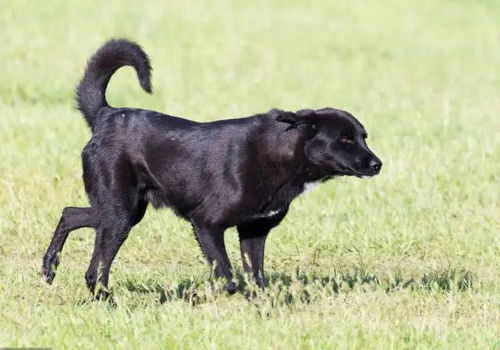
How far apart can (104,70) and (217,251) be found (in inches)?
63.8

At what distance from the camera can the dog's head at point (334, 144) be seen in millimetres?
6242

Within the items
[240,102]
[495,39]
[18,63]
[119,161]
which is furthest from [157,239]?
[495,39]

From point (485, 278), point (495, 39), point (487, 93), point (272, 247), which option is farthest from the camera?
point (495, 39)

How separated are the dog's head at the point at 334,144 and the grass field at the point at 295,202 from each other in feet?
2.31

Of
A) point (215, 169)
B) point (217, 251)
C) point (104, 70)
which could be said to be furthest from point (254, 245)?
point (104, 70)

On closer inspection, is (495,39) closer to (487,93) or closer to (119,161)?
(487,93)

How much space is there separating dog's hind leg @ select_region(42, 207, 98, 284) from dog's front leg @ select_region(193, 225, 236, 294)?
2.86 ft

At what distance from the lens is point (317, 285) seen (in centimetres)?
600

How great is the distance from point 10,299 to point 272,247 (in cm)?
253

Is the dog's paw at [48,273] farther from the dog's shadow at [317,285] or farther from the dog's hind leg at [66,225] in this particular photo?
the dog's shadow at [317,285]

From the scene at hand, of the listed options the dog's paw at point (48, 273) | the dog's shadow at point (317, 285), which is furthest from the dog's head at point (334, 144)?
the dog's paw at point (48, 273)

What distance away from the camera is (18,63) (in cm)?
1482

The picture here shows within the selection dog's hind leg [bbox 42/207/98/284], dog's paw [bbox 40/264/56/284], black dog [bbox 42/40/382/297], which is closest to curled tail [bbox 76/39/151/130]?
black dog [bbox 42/40/382/297]

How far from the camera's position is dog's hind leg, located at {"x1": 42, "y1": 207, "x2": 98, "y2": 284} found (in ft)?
21.7
